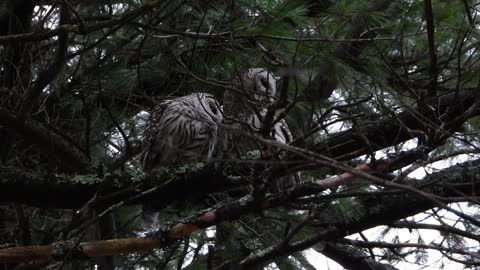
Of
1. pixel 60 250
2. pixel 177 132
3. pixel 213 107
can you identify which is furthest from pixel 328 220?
pixel 177 132

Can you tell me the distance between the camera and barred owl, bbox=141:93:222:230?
4.06 meters

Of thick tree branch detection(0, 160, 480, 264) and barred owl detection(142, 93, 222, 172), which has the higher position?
barred owl detection(142, 93, 222, 172)

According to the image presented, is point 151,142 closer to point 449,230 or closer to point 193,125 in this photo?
point 193,125

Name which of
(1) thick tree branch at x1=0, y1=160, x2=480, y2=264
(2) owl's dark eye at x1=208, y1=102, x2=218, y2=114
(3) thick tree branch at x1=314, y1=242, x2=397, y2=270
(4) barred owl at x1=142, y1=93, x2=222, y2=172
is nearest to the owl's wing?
(4) barred owl at x1=142, y1=93, x2=222, y2=172

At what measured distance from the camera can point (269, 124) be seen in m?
2.38

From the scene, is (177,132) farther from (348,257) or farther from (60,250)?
(60,250)

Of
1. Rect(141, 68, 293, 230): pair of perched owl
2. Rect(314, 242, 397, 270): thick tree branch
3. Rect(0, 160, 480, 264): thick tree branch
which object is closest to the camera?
Rect(0, 160, 480, 264): thick tree branch

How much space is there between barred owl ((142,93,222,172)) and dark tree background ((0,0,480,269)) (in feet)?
0.46

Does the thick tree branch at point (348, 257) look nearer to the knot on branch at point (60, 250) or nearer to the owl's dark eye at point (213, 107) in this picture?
the owl's dark eye at point (213, 107)

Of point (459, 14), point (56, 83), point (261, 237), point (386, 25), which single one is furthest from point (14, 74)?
point (459, 14)

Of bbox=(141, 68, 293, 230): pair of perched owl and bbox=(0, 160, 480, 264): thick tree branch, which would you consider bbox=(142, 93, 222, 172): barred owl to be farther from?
bbox=(0, 160, 480, 264): thick tree branch

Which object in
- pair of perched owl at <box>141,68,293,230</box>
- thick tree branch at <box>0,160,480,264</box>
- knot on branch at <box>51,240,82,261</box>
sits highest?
pair of perched owl at <box>141,68,293,230</box>

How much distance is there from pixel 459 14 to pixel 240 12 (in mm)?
892

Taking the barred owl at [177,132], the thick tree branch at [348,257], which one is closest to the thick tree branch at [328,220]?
the thick tree branch at [348,257]
